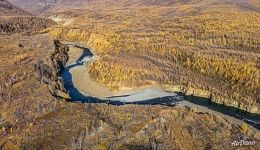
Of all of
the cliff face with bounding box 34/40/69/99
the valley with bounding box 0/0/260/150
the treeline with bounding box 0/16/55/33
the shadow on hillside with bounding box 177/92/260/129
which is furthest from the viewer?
the treeline with bounding box 0/16/55/33

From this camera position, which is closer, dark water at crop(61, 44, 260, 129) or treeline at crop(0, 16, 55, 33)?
dark water at crop(61, 44, 260, 129)

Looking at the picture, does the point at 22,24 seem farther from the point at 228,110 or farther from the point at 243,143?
the point at 243,143

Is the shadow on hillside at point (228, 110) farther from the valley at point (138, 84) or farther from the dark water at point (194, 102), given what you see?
the valley at point (138, 84)

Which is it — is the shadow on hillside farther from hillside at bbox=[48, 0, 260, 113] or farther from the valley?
hillside at bbox=[48, 0, 260, 113]

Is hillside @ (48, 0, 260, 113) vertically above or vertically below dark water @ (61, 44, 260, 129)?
above

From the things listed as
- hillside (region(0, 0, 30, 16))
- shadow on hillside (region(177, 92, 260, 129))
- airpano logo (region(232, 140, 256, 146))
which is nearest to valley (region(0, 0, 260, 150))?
shadow on hillside (region(177, 92, 260, 129))

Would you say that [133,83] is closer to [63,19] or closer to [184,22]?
[184,22]

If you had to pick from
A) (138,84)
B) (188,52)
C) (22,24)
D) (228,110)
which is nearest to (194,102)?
(228,110)

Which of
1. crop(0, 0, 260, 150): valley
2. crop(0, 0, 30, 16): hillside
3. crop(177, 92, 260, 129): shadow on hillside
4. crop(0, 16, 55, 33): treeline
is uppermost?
crop(0, 0, 30, 16): hillside

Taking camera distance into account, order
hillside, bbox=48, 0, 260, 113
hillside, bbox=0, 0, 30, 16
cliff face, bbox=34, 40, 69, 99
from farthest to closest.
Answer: hillside, bbox=0, 0, 30, 16 < hillside, bbox=48, 0, 260, 113 < cliff face, bbox=34, 40, 69, 99
